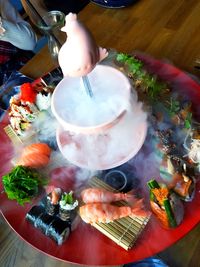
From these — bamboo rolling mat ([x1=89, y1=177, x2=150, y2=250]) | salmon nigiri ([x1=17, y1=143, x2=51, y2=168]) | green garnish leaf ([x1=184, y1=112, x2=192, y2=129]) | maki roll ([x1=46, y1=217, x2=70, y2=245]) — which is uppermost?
salmon nigiri ([x1=17, y1=143, x2=51, y2=168])

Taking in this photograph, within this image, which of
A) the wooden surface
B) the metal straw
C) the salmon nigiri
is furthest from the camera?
the wooden surface

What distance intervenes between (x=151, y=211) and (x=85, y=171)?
20cm

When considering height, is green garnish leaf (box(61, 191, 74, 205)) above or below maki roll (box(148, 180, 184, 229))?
above

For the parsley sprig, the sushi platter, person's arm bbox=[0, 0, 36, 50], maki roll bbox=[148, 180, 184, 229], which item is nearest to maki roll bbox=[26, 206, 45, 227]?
the sushi platter

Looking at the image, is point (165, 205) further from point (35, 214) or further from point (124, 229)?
point (35, 214)

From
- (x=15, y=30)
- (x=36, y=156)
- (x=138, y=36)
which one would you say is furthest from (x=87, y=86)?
(x=15, y=30)

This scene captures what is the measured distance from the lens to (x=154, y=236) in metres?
0.76

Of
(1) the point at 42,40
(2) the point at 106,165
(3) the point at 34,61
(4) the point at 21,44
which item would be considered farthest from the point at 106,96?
(1) the point at 42,40

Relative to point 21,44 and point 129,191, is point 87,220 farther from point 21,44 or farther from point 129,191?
point 21,44

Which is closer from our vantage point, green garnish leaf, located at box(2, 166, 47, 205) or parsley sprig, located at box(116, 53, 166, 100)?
green garnish leaf, located at box(2, 166, 47, 205)

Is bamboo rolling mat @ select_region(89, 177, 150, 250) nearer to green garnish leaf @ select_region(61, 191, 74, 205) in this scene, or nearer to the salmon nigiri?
green garnish leaf @ select_region(61, 191, 74, 205)

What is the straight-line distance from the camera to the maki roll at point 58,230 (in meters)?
0.77

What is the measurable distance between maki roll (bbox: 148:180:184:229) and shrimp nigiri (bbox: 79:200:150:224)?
43 mm

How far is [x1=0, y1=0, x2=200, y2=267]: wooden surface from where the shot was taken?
37.8 inches
